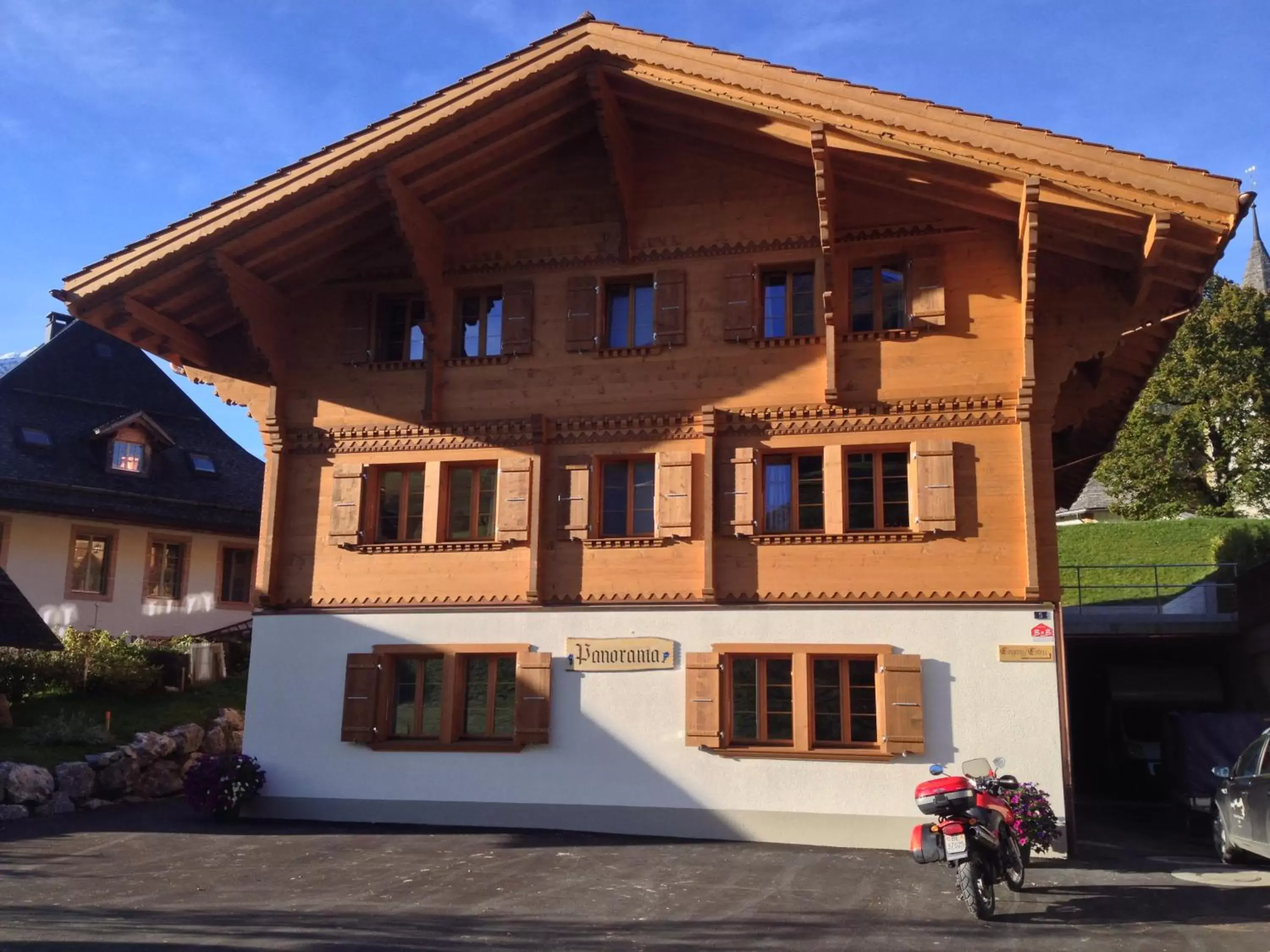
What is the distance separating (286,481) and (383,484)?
1545 millimetres

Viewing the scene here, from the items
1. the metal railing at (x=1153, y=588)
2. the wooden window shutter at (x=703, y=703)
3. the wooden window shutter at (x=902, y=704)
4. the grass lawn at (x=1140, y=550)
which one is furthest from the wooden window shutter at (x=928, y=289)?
the grass lawn at (x=1140, y=550)

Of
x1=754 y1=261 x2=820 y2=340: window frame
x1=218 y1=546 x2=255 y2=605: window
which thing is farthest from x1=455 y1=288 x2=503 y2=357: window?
x1=218 y1=546 x2=255 y2=605: window

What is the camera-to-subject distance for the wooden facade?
50.8ft

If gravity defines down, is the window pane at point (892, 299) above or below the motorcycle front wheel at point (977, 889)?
above

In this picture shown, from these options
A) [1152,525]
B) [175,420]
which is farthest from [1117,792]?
[175,420]

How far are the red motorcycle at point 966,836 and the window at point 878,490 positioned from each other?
5.68 meters

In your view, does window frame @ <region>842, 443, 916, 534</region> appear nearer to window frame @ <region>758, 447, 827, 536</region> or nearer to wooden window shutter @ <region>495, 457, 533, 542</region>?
window frame @ <region>758, 447, 827, 536</region>

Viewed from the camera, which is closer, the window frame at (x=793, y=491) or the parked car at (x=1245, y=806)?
the parked car at (x=1245, y=806)

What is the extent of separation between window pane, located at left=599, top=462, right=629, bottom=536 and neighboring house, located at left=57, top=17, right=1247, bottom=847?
0.19 feet

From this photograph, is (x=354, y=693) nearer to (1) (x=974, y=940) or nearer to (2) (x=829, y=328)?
(2) (x=829, y=328)

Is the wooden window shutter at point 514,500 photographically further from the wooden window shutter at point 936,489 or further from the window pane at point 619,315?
the wooden window shutter at point 936,489

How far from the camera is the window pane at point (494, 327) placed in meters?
18.0

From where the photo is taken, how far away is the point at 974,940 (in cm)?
965

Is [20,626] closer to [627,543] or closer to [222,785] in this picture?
[222,785]
